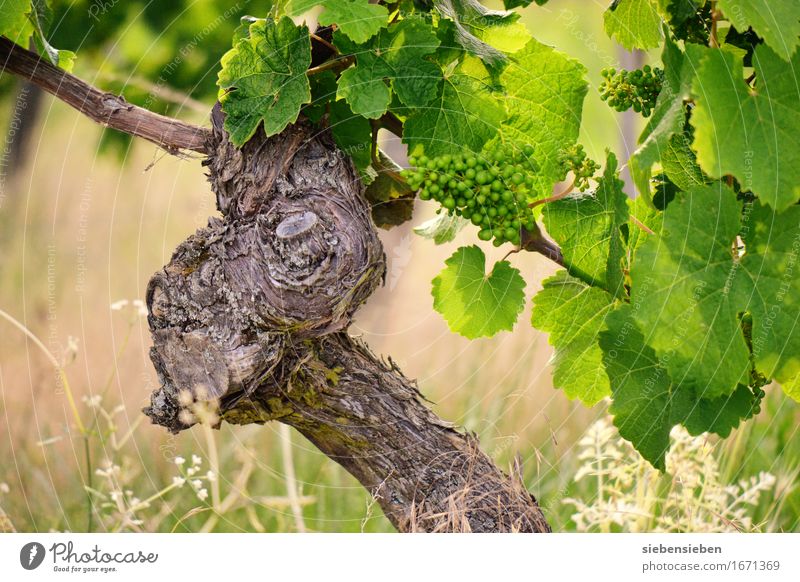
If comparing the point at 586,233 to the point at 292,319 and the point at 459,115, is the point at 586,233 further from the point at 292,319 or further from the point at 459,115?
the point at 292,319

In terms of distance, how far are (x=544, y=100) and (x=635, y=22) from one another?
0.16 m

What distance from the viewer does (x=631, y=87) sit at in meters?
0.96

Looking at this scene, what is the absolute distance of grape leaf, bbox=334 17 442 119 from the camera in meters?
0.85

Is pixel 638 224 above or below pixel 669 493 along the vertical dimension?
above

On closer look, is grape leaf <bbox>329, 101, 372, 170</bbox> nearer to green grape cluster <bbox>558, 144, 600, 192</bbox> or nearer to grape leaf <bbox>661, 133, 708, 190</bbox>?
green grape cluster <bbox>558, 144, 600, 192</bbox>

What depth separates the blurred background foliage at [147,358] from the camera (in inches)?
57.8

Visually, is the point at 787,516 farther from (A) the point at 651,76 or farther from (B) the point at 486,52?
(B) the point at 486,52

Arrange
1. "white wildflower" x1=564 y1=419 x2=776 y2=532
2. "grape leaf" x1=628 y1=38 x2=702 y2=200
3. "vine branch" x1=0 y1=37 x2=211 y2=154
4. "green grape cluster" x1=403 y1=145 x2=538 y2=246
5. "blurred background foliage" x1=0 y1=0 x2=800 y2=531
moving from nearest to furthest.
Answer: "grape leaf" x1=628 y1=38 x2=702 y2=200
"green grape cluster" x1=403 y1=145 x2=538 y2=246
"vine branch" x1=0 y1=37 x2=211 y2=154
"white wildflower" x1=564 y1=419 x2=776 y2=532
"blurred background foliage" x1=0 y1=0 x2=800 y2=531

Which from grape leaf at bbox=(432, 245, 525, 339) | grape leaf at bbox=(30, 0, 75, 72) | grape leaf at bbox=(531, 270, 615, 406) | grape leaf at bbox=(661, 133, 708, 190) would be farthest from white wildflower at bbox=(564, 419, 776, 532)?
grape leaf at bbox=(30, 0, 75, 72)

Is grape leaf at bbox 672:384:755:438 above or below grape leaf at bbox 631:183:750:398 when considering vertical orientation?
below

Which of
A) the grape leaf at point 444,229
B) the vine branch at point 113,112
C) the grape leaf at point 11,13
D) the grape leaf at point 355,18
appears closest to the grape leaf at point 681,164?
the grape leaf at point 444,229

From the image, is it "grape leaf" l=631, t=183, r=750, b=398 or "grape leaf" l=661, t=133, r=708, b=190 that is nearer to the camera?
"grape leaf" l=631, t=183, r=750, b=398

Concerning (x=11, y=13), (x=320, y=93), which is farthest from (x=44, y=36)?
(x=320, y=93)

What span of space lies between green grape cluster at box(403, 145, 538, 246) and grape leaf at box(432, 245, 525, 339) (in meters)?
0.08
